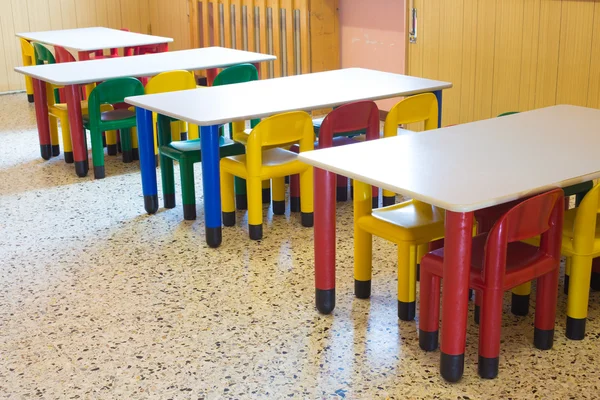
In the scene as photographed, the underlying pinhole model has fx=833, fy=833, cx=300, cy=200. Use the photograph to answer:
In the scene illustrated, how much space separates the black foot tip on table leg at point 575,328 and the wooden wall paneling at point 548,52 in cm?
241

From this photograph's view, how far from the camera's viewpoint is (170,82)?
17.8 feet

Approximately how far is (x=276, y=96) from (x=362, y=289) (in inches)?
58.6

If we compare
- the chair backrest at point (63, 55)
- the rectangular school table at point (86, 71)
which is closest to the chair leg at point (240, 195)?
the rectangular school table at point (86, 71)

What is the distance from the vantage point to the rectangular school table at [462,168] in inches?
107

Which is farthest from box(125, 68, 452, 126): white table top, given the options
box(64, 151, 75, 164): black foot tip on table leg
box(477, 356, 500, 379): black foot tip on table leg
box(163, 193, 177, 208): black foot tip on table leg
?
box(477, 356, 500, 379): black foot tip on table leg

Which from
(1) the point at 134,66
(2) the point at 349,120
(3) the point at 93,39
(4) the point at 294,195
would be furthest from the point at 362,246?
(3) the point at 93,39

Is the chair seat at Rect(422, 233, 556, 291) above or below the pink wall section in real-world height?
below

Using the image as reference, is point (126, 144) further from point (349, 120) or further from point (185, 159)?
point (349, 120)

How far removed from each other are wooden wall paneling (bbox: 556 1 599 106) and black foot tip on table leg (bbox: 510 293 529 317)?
2082mm

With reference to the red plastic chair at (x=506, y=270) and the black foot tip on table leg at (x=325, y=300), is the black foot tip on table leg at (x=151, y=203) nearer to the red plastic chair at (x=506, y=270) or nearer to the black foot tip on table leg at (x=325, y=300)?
the black foot tip on table leg at (x=325, y=300)

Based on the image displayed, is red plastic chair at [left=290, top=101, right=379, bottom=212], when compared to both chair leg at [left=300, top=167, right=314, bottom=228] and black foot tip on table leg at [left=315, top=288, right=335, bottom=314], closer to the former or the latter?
chair leg at [left=300, top=167, right=314, bottom=228]

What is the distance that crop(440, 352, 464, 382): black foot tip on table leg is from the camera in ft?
9.37

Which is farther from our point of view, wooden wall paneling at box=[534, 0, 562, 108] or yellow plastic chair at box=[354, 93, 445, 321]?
wooden wall paneling at box=[534, 0, 562, 108]

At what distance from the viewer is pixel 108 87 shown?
17.6 ft
